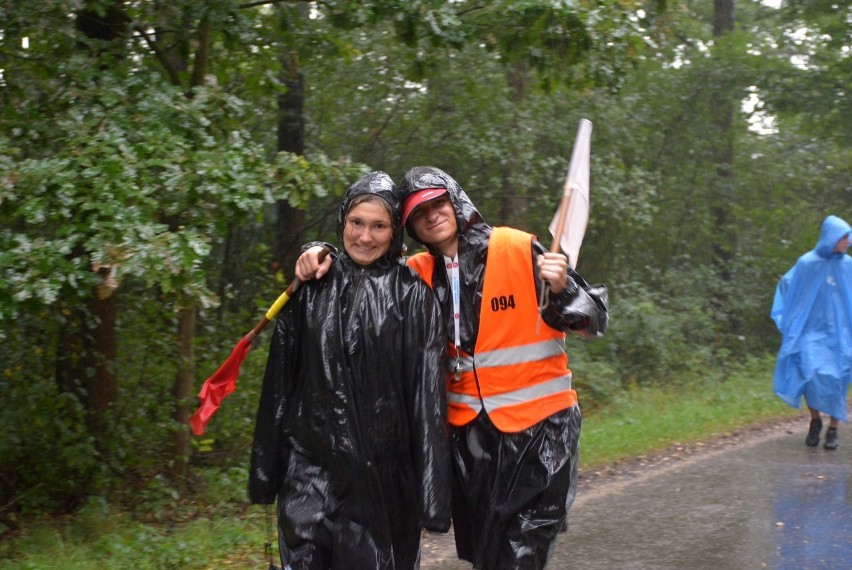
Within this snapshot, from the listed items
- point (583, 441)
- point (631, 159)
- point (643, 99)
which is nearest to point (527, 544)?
point (583, 441)

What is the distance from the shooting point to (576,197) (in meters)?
3.73

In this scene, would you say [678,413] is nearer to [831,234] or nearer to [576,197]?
[831,234]

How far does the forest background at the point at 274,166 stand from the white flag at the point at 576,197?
2.16m

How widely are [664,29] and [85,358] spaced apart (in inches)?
281

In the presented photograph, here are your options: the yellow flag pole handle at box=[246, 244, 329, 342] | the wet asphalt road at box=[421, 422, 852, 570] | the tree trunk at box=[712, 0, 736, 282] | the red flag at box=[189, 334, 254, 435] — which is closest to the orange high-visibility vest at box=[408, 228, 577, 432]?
the yellow flag pole handle at box=[246, 244, 329, 342]

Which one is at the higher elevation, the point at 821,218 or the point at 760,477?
the point at 821,218

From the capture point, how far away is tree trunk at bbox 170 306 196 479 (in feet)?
24.7

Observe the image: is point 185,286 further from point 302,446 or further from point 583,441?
point 583,441

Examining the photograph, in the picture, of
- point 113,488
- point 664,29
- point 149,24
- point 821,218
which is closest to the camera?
point 149,24

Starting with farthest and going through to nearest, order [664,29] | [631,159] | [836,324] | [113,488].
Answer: [631,159]
[664,29]
[836,324]
[113,488]

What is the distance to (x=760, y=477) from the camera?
25.5 ft

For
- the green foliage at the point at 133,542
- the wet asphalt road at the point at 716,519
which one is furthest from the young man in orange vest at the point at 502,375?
the green foliage at the point at 133,542

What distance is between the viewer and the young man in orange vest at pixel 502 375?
3.71 meters

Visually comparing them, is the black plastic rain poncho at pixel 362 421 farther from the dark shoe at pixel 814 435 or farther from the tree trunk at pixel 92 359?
the dark shoe at pixel 814 435
